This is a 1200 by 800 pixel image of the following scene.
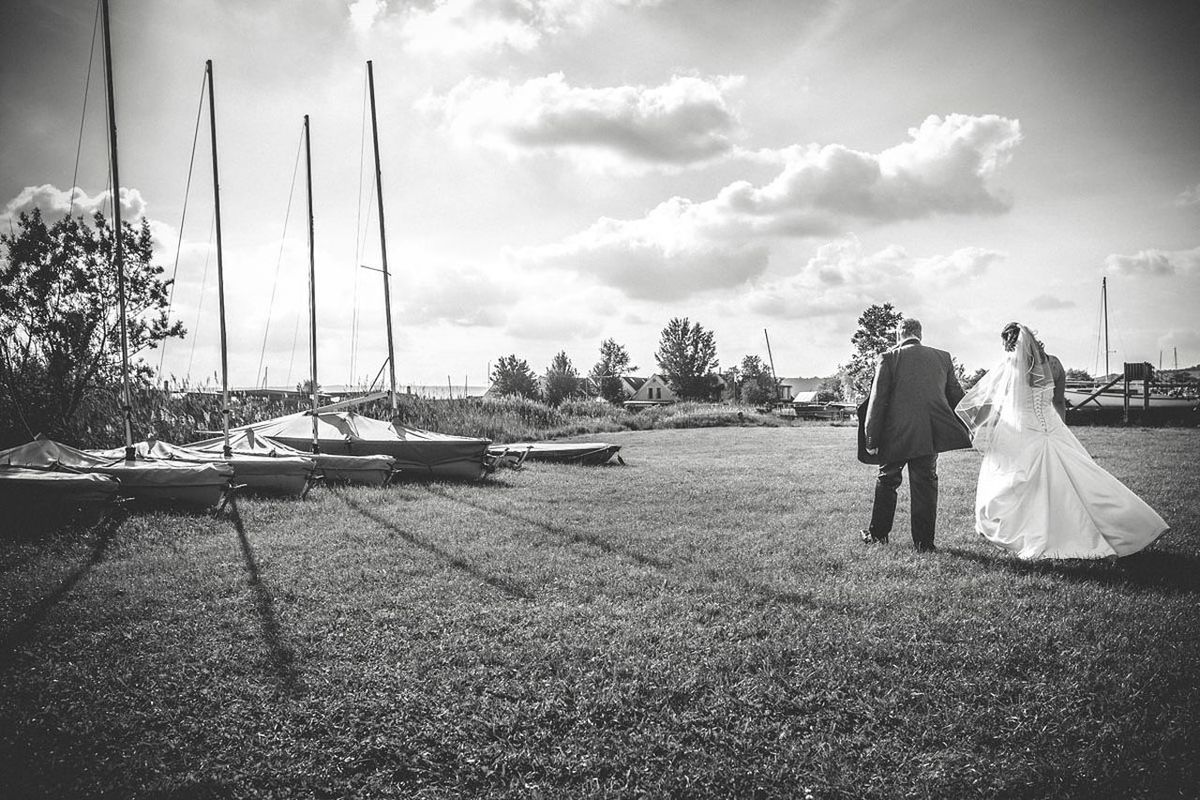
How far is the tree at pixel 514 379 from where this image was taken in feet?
247

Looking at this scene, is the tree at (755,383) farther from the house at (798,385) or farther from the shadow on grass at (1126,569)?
the shadow on grass at (1126,569)

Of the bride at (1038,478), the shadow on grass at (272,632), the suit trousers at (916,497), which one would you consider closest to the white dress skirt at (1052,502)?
the bride at (1038,478)

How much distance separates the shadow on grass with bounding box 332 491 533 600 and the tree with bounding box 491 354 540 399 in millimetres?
62824

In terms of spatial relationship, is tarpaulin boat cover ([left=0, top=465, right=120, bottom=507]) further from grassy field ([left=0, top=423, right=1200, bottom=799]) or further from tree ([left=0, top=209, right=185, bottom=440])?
tree ([left=0, top=209, right=185, bottom=440])

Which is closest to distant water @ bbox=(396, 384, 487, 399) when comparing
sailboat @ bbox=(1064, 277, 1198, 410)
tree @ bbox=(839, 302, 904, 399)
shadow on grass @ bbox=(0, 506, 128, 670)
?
shadow on grass @ bbox=(0, 506, 128, 670)

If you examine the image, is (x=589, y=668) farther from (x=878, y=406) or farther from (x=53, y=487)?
(x=53, y=487)

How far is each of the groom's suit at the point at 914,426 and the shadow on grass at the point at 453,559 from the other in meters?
4.12

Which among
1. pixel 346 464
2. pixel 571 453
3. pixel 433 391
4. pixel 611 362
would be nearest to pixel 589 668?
pixel 346 464

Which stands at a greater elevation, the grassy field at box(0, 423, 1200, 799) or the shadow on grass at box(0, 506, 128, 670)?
the shadow on grass at box(0, 506, 128, 670)

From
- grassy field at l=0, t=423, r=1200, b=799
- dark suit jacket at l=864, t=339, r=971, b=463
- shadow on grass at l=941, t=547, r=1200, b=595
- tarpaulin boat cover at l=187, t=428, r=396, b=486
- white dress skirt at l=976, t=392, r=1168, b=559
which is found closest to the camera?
grassy field at l=0, t=423, r=1200, b=799

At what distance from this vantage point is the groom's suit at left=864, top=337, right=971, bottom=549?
255 inches

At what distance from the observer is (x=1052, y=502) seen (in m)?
5.76

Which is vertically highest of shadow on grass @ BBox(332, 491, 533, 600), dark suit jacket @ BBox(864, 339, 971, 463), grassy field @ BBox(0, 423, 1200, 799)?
dark suit jacket @ BBox(864, 339, 971, 463)

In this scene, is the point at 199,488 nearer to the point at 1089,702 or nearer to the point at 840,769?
the point at 840,769
